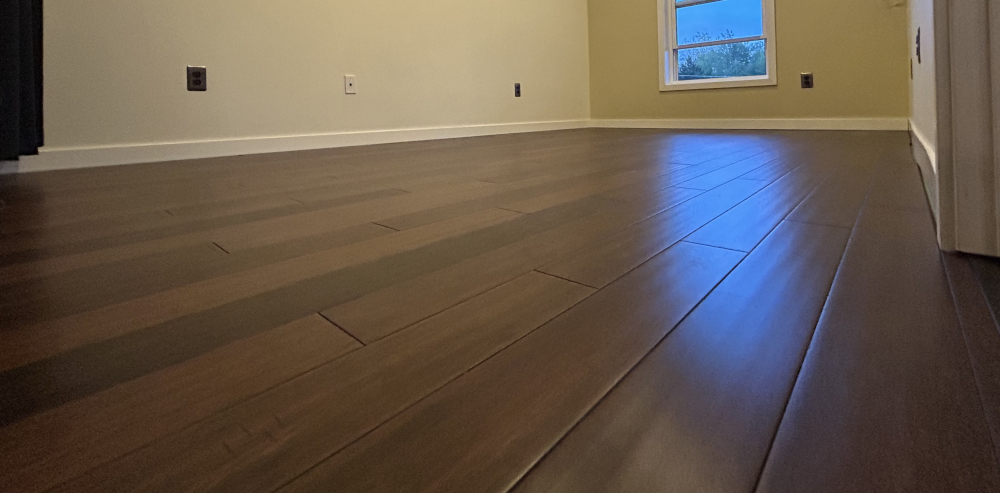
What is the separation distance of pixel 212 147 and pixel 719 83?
387 cm

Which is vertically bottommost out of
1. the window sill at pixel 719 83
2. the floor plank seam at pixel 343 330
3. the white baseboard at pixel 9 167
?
the floor plank seam at pixel 343 330

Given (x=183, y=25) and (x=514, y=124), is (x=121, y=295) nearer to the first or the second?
(x=183, y=25)

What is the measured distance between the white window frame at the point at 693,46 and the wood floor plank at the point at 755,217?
3013mm

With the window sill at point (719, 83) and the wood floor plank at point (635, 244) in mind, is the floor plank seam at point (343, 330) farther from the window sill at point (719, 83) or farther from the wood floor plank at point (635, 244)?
the window sill at point (719, 83)

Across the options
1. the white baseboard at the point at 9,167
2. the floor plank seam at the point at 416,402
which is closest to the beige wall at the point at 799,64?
the floor plank seam at the point at 416,402

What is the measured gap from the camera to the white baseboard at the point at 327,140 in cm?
224

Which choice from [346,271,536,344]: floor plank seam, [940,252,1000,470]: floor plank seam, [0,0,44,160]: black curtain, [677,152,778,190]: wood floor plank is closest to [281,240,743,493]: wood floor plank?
[346,271,536,344]: floor plank seam

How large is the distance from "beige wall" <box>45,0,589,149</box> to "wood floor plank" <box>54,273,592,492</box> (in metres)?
2.49

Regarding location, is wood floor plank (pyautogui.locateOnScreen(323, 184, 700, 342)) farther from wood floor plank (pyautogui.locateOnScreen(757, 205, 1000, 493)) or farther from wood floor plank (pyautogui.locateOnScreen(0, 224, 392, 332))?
wood floor plank (pyautogui.locateOnScreen(757, 205, 1000, 493))

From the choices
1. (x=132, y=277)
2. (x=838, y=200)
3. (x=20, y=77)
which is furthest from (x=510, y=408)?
(x=20, y=77)

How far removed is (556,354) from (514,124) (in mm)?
3976

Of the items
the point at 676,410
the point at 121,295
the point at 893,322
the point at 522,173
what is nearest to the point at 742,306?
the point at 893,322

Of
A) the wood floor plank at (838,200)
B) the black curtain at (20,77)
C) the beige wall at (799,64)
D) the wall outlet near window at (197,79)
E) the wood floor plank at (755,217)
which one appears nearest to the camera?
the wood floor plank at (755,217)

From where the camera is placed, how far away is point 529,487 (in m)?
0.36
